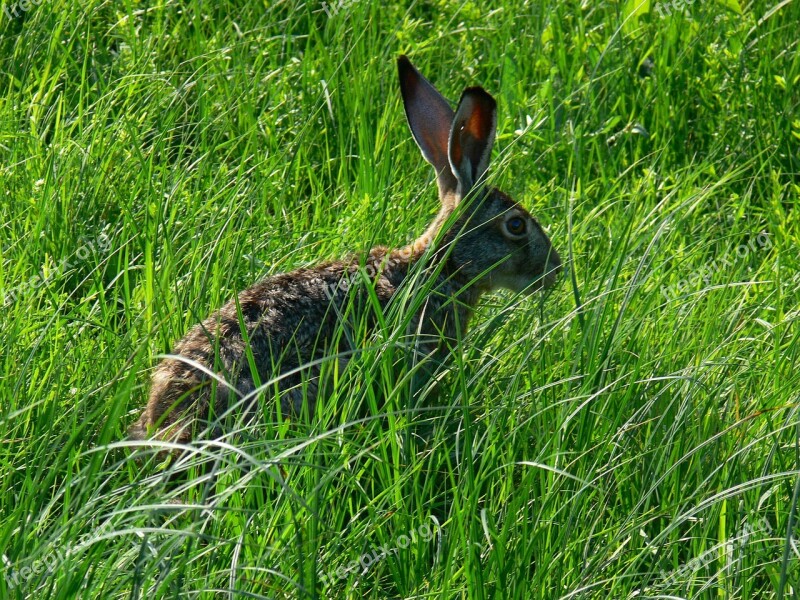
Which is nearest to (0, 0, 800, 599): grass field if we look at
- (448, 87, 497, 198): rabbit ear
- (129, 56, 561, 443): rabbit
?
(129, 56, 561, 443): rabbit

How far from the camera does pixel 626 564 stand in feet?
11.3

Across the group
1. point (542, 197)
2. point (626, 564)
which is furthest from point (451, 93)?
point (626, 564)

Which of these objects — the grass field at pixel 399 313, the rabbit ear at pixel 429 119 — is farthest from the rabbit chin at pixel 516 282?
the rabbit ear at pixel 429 119

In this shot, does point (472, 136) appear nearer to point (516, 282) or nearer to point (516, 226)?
point (516, 226)

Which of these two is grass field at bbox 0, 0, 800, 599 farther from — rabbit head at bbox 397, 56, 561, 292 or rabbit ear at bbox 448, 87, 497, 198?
rabbit ear at bbox 448, 87, 497, 198

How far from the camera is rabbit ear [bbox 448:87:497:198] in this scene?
5.07 m

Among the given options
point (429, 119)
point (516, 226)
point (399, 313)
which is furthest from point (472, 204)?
point (399, 313)

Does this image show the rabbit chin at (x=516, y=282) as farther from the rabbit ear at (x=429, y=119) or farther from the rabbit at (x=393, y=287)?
the rabbit ear at (x=429, y=119)

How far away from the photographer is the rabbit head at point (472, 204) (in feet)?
17.5

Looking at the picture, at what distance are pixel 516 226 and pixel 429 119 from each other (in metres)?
0.66

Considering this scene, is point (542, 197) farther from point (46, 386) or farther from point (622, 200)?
point (46, 386)

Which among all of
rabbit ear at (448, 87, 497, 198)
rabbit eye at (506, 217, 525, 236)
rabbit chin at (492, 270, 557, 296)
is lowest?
rabbit chin at (492, 270, 557, 296)

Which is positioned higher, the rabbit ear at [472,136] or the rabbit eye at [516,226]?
the rabbit ear at [472,136]

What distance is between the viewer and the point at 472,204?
5.49m
